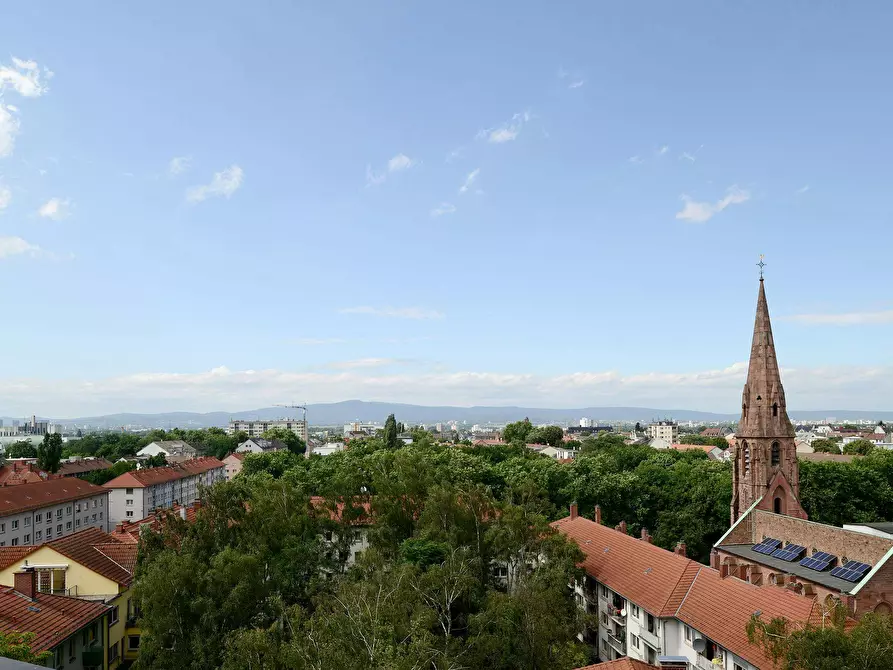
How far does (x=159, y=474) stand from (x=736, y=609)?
294 feet

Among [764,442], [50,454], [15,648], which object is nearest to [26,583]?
[15,648]

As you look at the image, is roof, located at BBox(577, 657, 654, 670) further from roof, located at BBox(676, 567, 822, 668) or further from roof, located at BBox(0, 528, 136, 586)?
roof, located at BBox(0, 528, 136, 586)

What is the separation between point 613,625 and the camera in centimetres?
3759

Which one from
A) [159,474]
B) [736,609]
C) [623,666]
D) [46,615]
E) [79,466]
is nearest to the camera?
[623,666]

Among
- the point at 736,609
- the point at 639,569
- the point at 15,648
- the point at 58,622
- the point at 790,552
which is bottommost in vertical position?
the point at 639,569

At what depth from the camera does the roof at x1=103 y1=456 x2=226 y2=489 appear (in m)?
88.8

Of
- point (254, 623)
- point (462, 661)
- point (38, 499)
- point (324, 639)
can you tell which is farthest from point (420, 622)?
point (38, 499)

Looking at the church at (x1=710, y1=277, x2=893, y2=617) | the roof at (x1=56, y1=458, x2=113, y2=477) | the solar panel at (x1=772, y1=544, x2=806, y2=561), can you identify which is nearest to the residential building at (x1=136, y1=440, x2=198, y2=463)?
the roof at (x1=56, y1=458, x2=113, y2=477)

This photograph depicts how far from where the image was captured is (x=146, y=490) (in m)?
89.8

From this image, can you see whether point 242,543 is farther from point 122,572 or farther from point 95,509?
point 95,509

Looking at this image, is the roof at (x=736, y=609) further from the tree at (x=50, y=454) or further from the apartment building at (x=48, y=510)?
the tree at (x=50, y=454)

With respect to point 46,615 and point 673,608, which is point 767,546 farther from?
point 46,615

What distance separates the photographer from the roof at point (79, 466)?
341ft

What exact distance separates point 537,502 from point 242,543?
18.8 m
